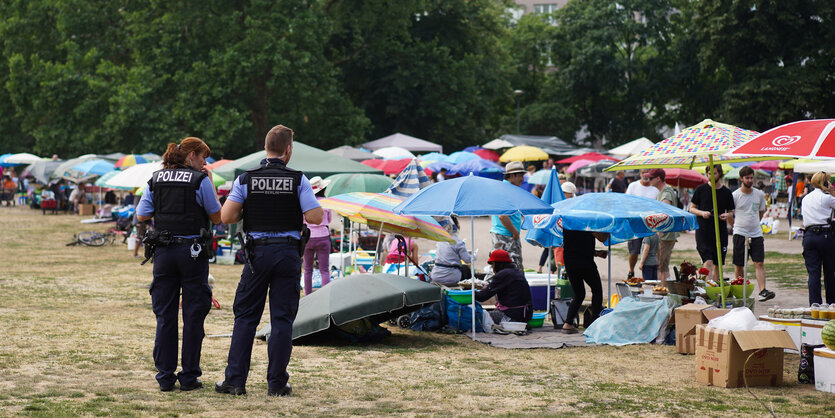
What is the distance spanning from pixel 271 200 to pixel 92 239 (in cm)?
1778

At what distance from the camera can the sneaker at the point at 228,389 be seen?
22.1 feet

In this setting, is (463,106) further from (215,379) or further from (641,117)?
(215,379)

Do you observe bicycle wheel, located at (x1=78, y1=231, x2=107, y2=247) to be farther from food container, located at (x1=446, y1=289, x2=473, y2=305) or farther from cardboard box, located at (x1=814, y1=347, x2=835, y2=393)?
cardboard box, located at (x1=814, y1=347, x2=835, y2=393)

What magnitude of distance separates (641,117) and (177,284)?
163 ft

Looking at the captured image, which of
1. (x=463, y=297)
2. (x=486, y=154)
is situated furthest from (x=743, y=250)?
(x=486, y=154)

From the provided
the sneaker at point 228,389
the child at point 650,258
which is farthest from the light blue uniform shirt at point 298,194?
the child at point 650,258

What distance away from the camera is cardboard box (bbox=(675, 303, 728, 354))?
8.98 metres

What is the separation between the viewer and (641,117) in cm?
5384

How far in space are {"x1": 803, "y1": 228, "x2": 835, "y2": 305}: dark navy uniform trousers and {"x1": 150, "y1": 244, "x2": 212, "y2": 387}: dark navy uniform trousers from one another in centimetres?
713

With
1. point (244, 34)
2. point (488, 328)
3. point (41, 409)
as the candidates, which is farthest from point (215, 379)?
point (244, 34)

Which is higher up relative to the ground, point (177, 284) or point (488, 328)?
point (177, 284)

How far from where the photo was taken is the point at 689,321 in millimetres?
9117

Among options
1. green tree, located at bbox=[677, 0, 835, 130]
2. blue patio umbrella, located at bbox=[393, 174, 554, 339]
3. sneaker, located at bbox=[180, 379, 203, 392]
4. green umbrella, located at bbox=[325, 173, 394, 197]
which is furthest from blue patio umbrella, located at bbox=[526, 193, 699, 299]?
green tree, located at bbox=[677, 0, 835, 130]

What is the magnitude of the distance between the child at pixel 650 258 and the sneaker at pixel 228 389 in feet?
25.4
